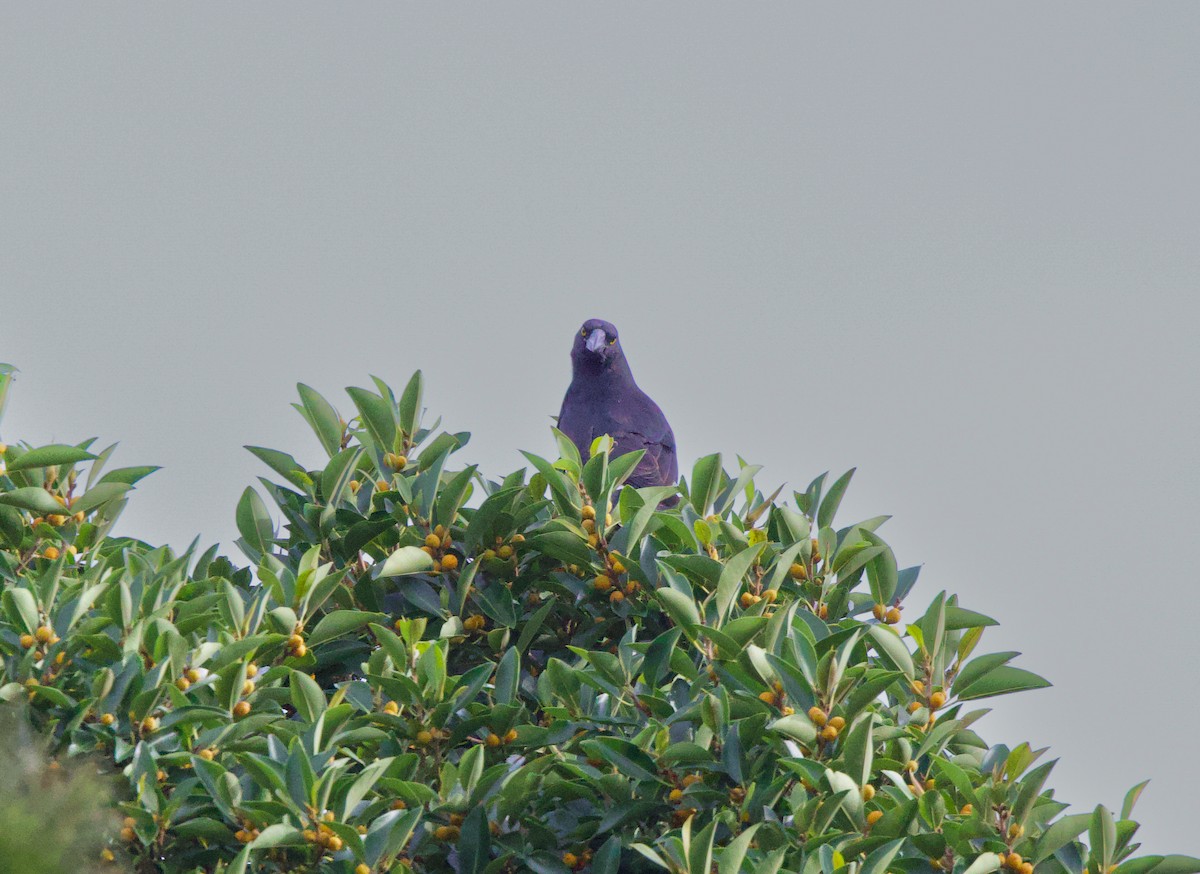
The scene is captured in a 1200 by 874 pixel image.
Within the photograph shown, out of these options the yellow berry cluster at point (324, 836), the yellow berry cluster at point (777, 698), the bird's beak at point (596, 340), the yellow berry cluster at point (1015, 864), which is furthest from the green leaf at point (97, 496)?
the bird's beak at point (596, 340)

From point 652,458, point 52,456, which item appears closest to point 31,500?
point 52,456

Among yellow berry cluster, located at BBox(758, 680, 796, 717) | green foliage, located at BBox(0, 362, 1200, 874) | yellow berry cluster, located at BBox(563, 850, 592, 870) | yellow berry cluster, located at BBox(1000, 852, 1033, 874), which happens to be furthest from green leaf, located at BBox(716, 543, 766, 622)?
yellow berry cluster, located at BBox(1000, 852, 1033, 874)

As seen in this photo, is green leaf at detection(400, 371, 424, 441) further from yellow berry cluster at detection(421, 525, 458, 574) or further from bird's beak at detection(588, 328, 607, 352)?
bird's beak at detection(588, 328, 607, 352)

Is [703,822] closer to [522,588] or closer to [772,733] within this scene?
[772,733]

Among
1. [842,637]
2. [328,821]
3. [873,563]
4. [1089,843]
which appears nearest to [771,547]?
[873,563]

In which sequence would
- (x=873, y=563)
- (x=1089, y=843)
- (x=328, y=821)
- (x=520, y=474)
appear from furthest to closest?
(x=520, y=474) < (x=873, y=563) < (x=1089, y=843) < (x=328, y=821)

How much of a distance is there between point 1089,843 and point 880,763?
46cm

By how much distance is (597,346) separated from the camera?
7.16 m

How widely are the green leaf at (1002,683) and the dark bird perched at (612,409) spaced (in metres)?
3.05

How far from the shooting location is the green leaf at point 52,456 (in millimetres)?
3490

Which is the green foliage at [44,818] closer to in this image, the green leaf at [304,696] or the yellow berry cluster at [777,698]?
the green leaf at [304,696]

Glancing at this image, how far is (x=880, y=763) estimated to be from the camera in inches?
120

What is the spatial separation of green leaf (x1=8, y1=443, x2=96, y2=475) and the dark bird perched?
3.16 metres

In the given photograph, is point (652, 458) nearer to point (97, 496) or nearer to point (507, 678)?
point (97, 496)
